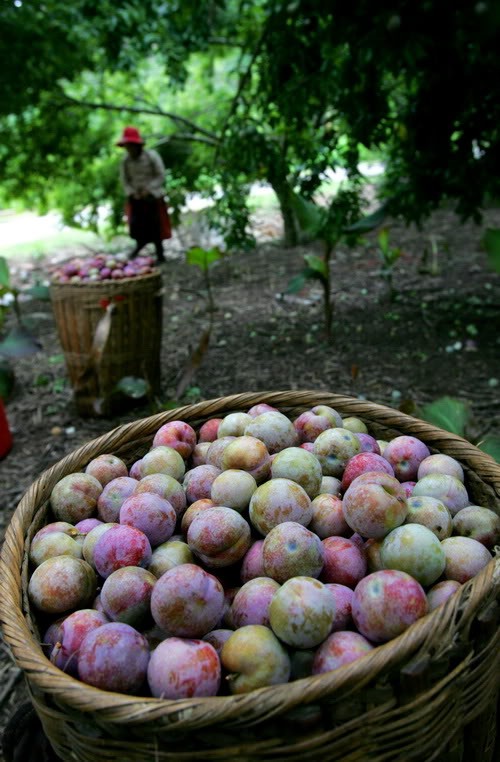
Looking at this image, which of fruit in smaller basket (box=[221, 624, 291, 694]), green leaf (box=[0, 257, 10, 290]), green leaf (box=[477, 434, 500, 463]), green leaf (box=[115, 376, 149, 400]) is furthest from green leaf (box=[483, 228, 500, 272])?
fruit in smaller basket (box=[221, 624, 291, 694])

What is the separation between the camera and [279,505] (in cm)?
133

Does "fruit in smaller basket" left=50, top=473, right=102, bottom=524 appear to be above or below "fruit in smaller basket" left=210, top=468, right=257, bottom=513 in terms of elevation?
below

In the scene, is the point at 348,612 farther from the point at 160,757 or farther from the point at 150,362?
the point at 150,362

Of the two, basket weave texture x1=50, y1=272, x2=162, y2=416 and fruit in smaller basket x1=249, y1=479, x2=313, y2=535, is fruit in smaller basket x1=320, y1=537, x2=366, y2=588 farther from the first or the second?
basket weave texture x1=50, y1=272, x2=162, y2=416

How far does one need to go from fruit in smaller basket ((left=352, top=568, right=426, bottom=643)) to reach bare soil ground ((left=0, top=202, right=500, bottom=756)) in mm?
Answer: 1463

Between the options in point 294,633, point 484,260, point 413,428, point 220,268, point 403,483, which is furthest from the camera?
point 220,268

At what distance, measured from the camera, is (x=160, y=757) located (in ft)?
3.06

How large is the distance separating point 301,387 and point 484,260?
3.37 m

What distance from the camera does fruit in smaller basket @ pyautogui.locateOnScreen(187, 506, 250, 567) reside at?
4.17ft

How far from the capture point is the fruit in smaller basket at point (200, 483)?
154cm

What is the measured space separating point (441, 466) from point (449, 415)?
906 mm

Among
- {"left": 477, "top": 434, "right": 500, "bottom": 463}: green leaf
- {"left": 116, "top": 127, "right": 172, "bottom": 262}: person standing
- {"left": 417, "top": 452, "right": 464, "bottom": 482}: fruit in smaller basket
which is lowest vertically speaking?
{"left": 477, "top": 434, "right": 500, "bottom": 463}: green leaf

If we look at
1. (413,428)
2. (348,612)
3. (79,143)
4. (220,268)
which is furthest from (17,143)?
(348,612)

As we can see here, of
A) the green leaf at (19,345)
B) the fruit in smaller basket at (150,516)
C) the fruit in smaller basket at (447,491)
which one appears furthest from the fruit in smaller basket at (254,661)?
the green leaf at (19,345)
